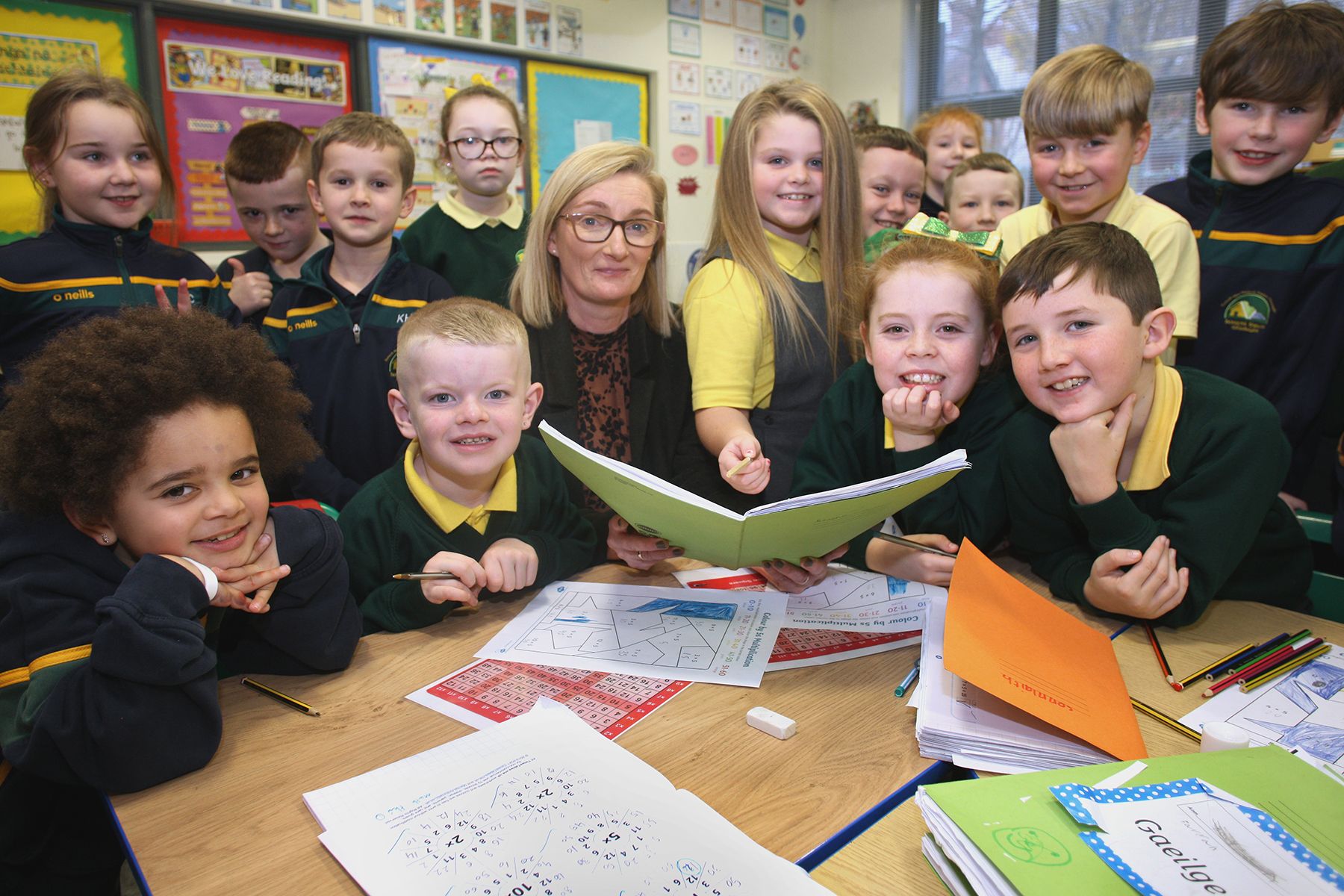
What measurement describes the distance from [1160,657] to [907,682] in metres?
0.36

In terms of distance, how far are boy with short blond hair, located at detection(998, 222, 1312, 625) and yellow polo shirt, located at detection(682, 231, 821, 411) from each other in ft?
1.81

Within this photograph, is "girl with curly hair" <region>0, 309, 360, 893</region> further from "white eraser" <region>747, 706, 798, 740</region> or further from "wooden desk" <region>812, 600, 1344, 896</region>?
"wooden desk" <region>812, 600, 1344, 896</region>

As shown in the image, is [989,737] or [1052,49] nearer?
[989,737]

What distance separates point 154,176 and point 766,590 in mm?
1847

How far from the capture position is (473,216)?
2.59m

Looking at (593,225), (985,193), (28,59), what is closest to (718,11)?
(985,193)

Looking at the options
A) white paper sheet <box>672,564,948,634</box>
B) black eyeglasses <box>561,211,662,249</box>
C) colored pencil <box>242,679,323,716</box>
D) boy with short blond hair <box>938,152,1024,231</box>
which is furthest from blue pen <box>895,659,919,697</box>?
boy with short blond hair <box>938,152,1024,231</box>

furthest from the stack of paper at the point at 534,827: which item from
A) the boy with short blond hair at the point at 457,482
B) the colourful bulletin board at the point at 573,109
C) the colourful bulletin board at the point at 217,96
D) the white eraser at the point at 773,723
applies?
the colourful bulletin board at the point at 573,109

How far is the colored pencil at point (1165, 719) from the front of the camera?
0.93 metres

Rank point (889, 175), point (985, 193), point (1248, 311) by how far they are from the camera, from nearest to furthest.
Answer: point (1248, 311) < point (889, 175) < point (985, 193)

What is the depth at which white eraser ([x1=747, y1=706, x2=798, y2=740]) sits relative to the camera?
93 centimetres

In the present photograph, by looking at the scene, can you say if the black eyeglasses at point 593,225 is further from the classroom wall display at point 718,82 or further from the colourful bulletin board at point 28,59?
the classroom wall display at point 718,82

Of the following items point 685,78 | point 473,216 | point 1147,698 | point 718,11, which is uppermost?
point 718,11

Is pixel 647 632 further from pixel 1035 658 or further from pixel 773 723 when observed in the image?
pixel 1035 658
